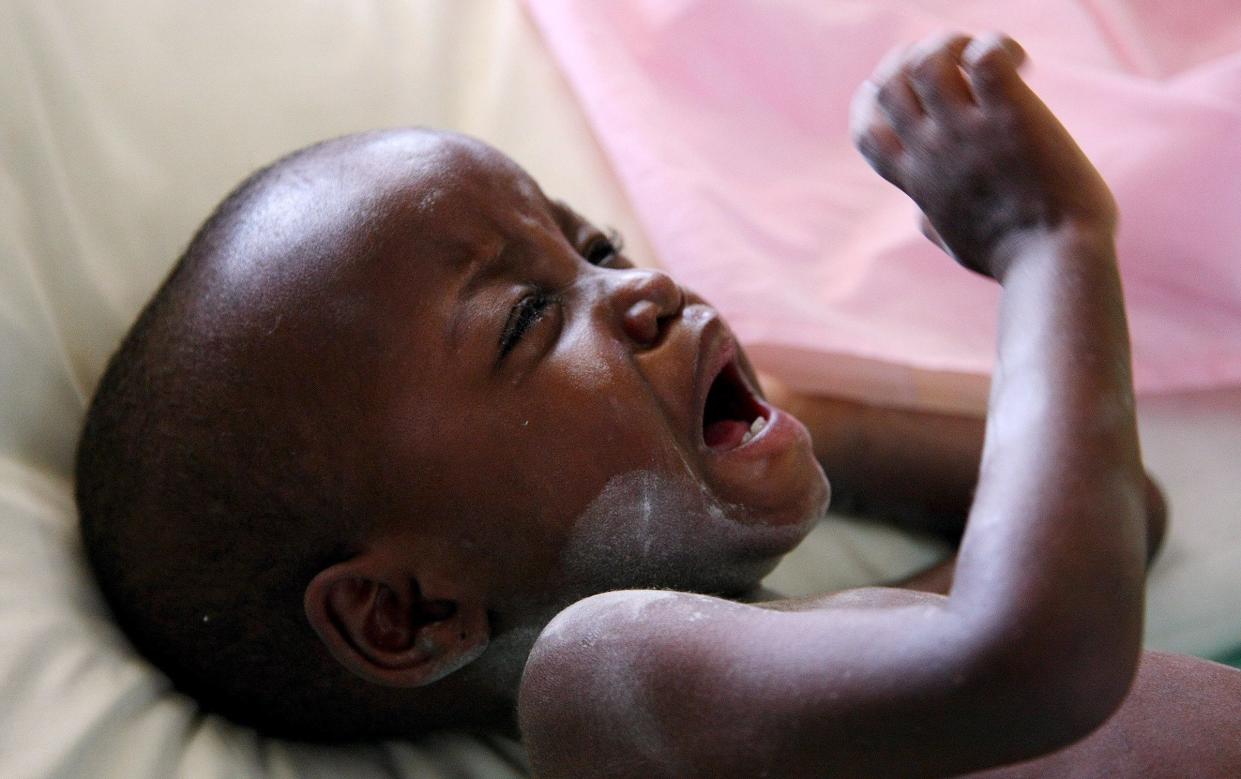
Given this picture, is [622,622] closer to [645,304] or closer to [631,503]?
[631,503]

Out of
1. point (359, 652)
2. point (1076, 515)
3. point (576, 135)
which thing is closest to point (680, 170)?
point (576, 135)

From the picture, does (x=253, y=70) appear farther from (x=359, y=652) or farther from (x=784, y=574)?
(x=784, y=574)

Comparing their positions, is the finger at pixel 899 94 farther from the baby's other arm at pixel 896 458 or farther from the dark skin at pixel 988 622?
the baby's other arm at pixel 896 458

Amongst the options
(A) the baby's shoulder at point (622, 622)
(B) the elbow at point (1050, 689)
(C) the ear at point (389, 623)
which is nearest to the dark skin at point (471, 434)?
(C) the ear at point (389, 623)

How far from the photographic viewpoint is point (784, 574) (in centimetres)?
A: 131

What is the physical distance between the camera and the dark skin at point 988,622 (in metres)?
0.62

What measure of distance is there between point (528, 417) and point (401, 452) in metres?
0.11

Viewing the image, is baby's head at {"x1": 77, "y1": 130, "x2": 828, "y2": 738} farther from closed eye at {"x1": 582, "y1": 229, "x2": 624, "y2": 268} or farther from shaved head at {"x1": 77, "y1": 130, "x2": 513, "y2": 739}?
closed eye at {"x1": 582, "y1": 229, "x2": 624, "y2": 268}

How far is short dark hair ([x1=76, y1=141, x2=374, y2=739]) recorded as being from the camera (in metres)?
0.92

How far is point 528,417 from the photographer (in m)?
0.93

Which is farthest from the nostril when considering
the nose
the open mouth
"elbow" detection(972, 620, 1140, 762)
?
"elbow" detection(972, 620, 1140, 762)

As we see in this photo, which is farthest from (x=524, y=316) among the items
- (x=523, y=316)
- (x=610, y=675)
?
(x=610, y=675)

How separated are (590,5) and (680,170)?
0.89 ft

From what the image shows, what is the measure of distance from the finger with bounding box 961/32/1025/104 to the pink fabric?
582mm
